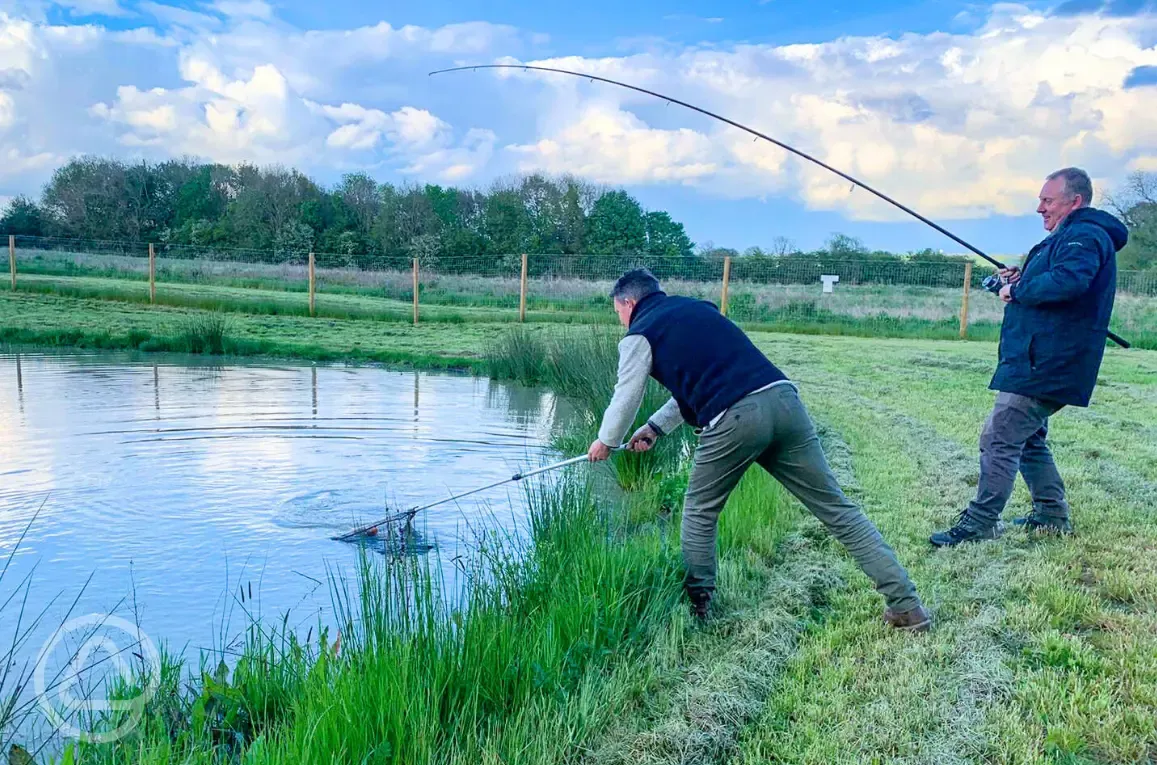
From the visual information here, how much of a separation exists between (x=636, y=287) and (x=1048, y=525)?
117 inches

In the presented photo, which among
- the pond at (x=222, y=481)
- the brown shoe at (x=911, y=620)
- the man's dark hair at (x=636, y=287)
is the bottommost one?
the pond at (x=222, y=481)

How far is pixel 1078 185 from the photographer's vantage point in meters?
4.81

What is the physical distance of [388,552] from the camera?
425 cm

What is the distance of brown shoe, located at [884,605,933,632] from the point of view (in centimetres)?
390

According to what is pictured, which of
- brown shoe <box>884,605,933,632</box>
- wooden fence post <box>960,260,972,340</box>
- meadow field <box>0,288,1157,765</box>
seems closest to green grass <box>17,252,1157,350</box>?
wooden fence post <box>960,260,972,340</box>

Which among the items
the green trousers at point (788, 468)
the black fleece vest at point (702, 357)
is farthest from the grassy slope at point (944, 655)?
the black fleece vest at point (702, 357)

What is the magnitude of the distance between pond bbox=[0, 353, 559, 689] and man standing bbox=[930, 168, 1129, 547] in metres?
2.68

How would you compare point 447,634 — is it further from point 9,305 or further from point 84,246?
point 84,246

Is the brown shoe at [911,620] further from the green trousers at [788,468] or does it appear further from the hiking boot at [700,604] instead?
the hiking boot at [700,604]

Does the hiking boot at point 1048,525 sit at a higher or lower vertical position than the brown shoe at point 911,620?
higher

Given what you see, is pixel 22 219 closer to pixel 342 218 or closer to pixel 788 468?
pixel 342 218

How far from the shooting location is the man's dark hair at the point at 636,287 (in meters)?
4.05
